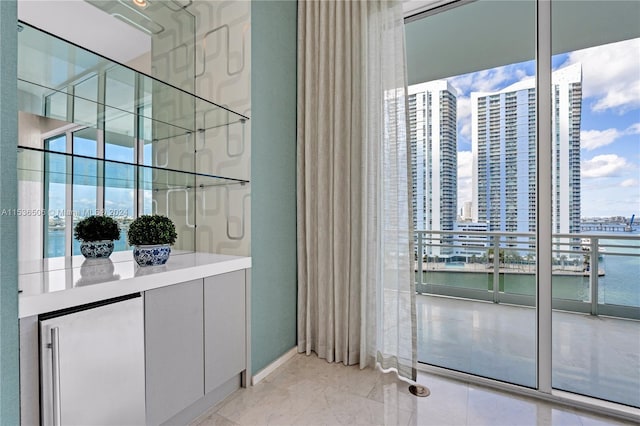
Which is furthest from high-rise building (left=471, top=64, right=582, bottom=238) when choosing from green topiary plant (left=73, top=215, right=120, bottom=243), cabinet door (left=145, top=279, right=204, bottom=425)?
green topiary plant (left=73, top=215, right=120, bottom=243)

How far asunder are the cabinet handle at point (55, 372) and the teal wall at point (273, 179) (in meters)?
1.02

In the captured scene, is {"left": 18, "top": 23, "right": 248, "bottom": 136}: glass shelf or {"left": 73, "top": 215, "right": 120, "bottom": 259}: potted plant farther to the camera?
{"left": 73, "top": 215, "right": 120, "bottom": 259}: potted plant

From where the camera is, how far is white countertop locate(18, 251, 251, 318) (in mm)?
1013

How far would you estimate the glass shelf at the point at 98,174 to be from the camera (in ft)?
4.50

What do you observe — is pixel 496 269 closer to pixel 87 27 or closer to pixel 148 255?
pixel 148 255

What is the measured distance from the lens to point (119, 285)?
120 cm

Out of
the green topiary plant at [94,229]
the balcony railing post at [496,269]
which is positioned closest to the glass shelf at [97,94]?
the green topiary plant at [94,229]

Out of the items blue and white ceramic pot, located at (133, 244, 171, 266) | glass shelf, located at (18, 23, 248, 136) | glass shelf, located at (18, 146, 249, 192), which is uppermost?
glass shelf, located at (18, 23, 248, 136)

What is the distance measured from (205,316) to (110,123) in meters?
1.23

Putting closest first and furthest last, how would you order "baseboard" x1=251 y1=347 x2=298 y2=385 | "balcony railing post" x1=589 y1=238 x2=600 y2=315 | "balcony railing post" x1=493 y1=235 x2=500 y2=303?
"balcony railing post" x1=589 y1=238 x2=600 y2=315 → "baseboard" x1=251 y1=347 x2=298 y2=385 → "balcony railing post" x1=493 y1=235 x2=500 y2=303

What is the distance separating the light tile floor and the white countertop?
0.76 m

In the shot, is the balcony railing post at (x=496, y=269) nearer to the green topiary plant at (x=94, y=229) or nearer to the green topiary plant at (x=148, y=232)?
the green topiary plant at (x=148, y=232)

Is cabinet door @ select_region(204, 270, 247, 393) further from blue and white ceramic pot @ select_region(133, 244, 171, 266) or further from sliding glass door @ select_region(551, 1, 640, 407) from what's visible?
sliding glass door @ select_region(551, 1, 640, 407)

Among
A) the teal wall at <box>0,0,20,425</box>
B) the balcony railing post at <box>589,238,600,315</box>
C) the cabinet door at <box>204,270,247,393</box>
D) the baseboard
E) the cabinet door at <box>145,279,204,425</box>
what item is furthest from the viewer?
the baseboard
